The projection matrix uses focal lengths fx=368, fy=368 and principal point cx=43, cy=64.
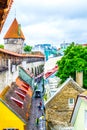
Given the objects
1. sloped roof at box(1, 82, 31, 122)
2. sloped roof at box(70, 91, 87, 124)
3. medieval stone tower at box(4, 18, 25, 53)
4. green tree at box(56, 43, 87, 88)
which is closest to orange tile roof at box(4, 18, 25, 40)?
medieval stone tower at box(4, 18, 25, 53)

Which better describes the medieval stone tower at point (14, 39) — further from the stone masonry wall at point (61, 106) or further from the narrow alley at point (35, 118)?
the stone masonry wall at point (61, 106)

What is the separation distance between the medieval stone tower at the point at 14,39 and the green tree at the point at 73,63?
55.5m

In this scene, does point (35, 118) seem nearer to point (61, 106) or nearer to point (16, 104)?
point (16, 104)

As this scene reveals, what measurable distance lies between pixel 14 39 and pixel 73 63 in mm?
57346

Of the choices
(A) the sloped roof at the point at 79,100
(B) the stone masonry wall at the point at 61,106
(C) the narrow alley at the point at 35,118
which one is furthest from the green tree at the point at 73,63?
(A) the sloped roof at the point at 79,100

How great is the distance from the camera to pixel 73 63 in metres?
34.0

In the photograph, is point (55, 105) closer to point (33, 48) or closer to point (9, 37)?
point (9, 37)

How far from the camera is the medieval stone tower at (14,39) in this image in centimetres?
9006

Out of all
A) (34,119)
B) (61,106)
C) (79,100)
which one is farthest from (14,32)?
(79,100)

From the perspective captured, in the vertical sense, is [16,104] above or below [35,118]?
above

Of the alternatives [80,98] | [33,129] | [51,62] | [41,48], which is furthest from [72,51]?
[41,48]

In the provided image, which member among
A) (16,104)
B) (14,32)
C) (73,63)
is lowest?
(16,104)

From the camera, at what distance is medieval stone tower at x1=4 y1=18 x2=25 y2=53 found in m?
90.1

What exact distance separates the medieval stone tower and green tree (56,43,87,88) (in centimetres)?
5546
